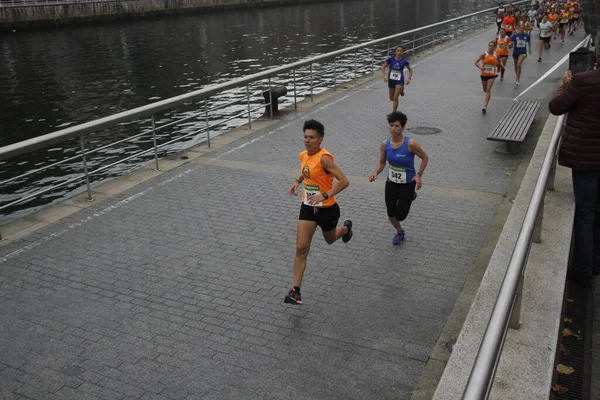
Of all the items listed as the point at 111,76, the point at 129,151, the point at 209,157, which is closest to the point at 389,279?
the point at 209,157

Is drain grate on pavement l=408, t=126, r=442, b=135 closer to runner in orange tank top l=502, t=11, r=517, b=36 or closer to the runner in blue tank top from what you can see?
the runner in blue tank top

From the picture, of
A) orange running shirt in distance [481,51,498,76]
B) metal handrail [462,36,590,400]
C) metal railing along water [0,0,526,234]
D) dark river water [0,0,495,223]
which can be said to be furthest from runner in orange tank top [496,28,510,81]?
metal handrail [462,36,590,400]

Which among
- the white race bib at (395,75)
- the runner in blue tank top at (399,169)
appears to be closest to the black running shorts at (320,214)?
the runner in blue tank top at (399,169)

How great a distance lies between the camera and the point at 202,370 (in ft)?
17.5

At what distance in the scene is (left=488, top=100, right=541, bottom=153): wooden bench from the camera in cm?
1137

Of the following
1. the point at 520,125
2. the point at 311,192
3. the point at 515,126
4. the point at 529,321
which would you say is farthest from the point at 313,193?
the point at 520,125

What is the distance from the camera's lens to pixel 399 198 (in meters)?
7.74

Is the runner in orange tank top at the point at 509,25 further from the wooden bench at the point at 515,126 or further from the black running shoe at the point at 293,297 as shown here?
the black running shoe at the point at 293,297

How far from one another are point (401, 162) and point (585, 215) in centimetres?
242

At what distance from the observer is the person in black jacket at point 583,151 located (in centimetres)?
547

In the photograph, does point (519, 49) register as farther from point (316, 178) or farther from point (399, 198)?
point (316, 178)

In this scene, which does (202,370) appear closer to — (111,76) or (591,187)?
(591,187)

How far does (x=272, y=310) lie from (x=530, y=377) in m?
2.98

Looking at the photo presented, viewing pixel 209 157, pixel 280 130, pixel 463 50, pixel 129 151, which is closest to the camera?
pixel 209 157
